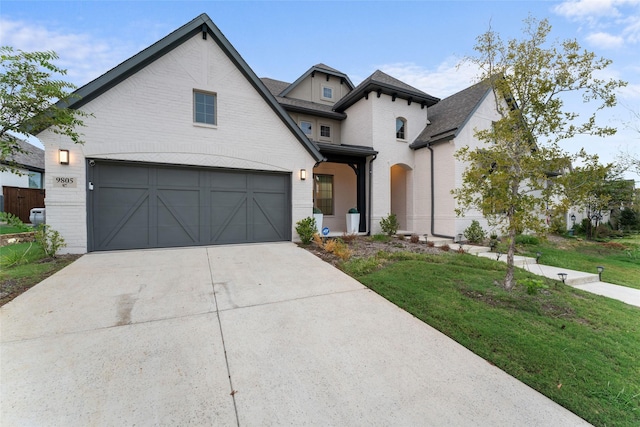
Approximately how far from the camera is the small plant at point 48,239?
6.31 meters

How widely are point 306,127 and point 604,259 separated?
43.4 ft

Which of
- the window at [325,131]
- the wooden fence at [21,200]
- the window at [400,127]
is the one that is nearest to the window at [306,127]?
the window at [325,131]

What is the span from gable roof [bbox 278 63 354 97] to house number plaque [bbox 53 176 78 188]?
9.48m

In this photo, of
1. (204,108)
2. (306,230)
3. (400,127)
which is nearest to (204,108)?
(204,108)

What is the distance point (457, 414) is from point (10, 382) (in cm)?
378

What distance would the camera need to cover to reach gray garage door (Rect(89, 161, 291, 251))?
7074 millimetres

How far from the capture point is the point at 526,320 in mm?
3561

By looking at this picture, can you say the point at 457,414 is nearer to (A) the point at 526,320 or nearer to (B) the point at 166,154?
(A) the point at 526,320

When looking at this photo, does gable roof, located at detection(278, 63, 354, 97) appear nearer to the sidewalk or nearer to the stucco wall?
the stucco wall

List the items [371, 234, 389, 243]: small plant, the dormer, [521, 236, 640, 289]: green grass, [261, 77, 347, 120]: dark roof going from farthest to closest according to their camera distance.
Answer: the dormer < [261, 77, 347, 120]: dark roof < [371, 234, 389, 243]: small plant < [521, 236, 640, 289]: green grass

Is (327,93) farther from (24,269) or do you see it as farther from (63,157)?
(24,269)

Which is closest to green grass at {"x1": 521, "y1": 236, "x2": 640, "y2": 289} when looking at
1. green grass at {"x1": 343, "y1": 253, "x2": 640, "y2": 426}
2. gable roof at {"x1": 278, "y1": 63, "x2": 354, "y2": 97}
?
green grass at {"x1": 343, "y1": 253, "x2": 640, "y2": 426}

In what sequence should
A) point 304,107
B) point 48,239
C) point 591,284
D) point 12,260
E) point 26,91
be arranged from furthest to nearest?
point 304,107, point 48,239, point 591,284, point 12,260, point 26,91

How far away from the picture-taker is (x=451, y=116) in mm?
11891
